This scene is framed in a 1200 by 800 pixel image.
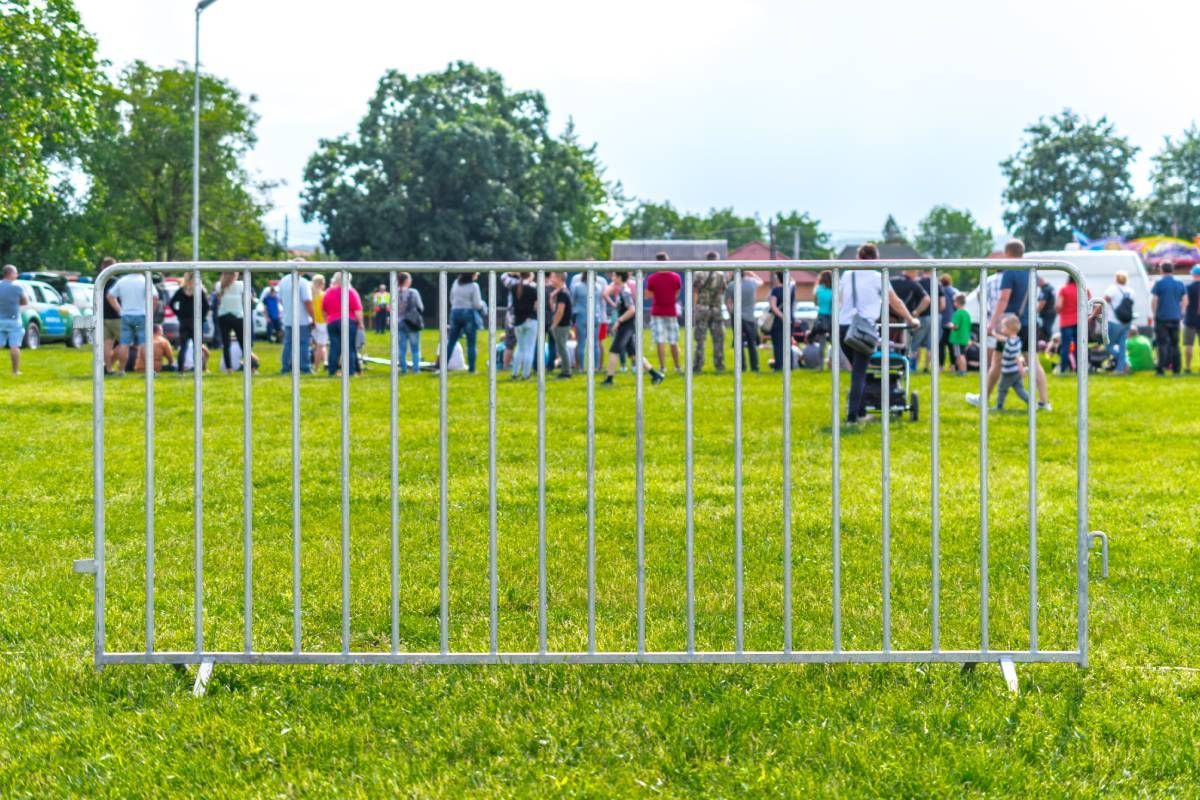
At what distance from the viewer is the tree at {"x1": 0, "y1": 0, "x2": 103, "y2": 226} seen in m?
38.1

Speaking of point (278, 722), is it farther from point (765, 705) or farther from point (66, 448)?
point (66, 448)

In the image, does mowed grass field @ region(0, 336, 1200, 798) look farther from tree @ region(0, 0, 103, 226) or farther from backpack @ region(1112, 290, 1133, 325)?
tree @ region(0, 0, 103, 226)

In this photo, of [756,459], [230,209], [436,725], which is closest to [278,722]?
[436,725]

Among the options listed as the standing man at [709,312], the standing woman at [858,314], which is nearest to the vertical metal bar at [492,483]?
the standing woman at [858,314]

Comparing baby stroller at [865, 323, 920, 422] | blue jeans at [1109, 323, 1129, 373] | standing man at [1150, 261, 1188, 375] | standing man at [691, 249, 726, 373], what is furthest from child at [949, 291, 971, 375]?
baby stroller at [865, 323, 920, 422]

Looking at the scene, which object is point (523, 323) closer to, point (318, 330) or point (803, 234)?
point (318, 330)

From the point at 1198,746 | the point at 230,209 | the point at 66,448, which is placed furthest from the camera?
the point at 230,209

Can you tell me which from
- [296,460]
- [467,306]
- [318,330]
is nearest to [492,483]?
[296,460]

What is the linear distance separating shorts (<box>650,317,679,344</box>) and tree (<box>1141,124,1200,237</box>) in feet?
286

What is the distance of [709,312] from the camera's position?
2284cm

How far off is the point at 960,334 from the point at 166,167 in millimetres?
46743

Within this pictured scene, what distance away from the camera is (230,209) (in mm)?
64750

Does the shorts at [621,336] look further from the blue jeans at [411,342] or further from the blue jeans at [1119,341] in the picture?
the blue jeans at [1119,341]

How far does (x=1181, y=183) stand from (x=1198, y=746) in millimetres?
107788
